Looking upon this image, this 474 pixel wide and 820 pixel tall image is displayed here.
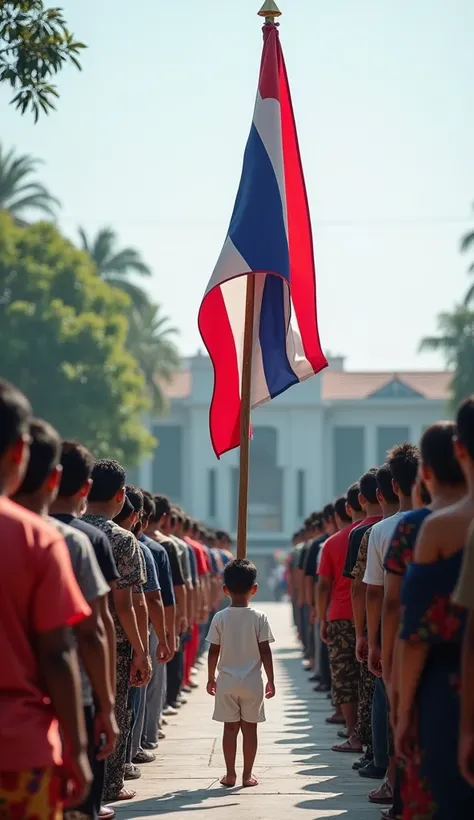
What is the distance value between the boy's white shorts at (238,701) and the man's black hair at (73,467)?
3031 millimetres

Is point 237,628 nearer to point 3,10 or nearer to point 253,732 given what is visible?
point 253,732

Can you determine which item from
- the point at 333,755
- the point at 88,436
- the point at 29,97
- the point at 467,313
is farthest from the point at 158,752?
the point at 467,313

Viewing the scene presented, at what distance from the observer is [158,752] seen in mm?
10602

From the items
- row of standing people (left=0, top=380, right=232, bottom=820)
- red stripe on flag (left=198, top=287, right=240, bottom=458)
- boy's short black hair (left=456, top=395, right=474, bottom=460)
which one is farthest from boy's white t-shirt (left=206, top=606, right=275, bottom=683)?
boy's short black hair (left=456, top=395, right=474, bottom=460)

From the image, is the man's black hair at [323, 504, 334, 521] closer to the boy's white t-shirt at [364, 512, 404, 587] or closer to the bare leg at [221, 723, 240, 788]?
the bare leg at [221, 723, 240, 788]

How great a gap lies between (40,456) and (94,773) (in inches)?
71.9

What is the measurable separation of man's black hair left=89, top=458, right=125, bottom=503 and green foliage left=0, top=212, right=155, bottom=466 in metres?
37.3

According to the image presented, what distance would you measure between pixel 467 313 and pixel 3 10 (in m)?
45.4

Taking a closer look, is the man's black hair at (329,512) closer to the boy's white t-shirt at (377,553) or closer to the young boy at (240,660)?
the young boy at (240,660)

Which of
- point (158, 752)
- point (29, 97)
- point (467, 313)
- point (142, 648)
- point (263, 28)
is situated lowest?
point (158, 752)

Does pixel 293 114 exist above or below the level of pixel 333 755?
above

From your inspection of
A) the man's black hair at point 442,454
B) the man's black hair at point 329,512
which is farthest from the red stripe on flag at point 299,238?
the man's black hair at point 442,454

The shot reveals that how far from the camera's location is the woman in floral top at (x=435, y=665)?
14.8 ft

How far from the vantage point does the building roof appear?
77125mm
